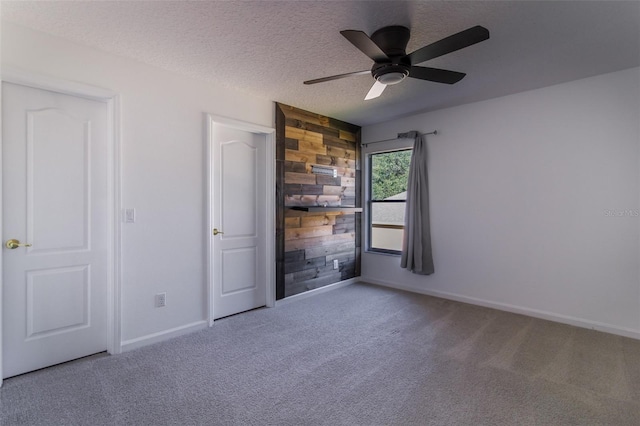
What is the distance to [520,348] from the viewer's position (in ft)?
8.94

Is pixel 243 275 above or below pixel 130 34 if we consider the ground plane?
below

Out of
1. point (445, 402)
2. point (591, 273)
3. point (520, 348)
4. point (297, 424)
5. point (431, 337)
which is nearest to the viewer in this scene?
point (297, 424)

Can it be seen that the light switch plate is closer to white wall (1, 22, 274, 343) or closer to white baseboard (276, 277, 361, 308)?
white wall (1, 22, 274, 343)

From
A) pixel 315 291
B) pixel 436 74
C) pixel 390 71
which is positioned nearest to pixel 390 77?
pixel 390 71

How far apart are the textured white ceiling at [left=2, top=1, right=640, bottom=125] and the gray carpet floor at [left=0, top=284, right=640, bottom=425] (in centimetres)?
249

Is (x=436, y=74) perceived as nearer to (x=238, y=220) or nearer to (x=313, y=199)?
(x=313, y=199)

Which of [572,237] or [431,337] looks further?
[572,237]

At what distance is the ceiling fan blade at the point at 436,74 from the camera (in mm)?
2327

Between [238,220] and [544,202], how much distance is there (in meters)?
3.40

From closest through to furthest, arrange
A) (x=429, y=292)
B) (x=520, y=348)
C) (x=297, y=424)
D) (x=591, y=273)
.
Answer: (x=297, y=424), (x=520, y=348), (x=591, y=273), (x=429, y=292)

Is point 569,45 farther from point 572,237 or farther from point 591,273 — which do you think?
point 591,273

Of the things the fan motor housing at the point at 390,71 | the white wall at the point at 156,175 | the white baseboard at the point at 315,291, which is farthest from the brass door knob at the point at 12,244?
the fan motor housing at the point at 390,71

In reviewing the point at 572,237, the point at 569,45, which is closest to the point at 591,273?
the point at 572,237

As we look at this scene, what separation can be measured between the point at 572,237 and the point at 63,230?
4.70 m
